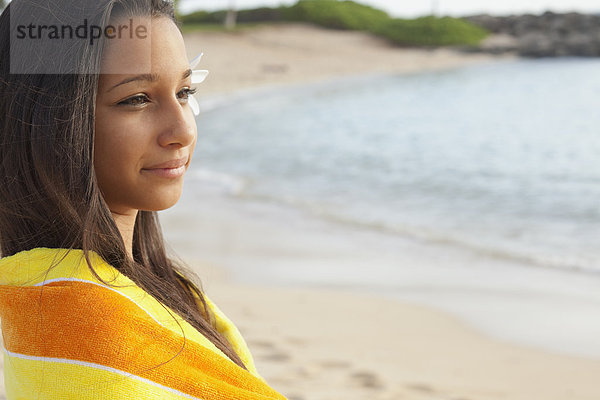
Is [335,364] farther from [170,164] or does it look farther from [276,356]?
[170,164]

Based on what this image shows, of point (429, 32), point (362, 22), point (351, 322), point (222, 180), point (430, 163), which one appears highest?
point (362, 22)

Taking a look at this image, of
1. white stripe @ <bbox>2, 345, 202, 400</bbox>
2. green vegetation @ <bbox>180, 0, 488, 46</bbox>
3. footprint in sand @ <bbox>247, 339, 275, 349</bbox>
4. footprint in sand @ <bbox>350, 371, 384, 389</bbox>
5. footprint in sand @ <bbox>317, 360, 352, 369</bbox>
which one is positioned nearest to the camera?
white stripe @ <bbox>2, 345, 202, 400</bbox>

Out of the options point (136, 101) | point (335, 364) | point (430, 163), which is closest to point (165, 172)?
point (136, 101)

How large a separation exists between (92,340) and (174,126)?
0.44 metres

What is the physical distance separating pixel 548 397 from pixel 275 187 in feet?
20.6

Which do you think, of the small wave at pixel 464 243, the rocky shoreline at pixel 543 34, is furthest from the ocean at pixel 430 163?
the rocky shoreline at pixel 543 34

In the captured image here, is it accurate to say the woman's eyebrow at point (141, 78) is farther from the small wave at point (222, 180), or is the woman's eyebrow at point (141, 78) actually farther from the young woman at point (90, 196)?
the small wave at point (222, 180)

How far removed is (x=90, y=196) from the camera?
49.8 inches

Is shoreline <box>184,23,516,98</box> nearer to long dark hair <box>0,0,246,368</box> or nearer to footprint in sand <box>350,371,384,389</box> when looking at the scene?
footprint in sand <box>350,371,384,389</box>

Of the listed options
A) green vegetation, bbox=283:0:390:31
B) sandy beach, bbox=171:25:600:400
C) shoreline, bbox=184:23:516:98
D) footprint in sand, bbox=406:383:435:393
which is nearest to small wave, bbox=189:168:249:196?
sandy beach, bbox=171:25:600:400

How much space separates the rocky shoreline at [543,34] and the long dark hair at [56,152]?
43.4 metres

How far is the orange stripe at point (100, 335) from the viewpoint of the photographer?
1.16 metres

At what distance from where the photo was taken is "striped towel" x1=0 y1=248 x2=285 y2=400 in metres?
1.16

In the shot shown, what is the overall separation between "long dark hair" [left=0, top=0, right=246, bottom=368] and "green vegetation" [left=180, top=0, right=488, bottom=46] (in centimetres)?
4471
